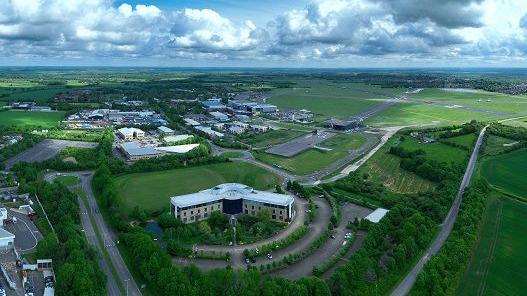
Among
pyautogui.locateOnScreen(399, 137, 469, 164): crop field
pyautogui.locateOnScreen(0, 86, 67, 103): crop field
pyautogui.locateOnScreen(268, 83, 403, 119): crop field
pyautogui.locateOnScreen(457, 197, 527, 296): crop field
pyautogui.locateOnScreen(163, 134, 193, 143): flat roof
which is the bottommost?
pyautogui.locateOnScreen(268, 83, 403, 119): crop field

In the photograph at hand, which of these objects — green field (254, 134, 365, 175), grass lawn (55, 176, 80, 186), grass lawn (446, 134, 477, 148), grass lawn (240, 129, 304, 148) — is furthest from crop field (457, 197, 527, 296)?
grass lawn (55, 176, 80, 186)

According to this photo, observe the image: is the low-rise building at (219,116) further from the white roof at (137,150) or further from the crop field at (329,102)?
the white roof at (137,150)

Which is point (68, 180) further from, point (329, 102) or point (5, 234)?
point (329, 102)

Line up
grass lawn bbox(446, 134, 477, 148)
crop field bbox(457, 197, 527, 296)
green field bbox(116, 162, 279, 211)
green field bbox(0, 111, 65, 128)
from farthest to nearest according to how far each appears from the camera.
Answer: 1. green field bbox(0, 111, 65, 128)
2. grass lawn bbox(446, 134, 477, 148)
3. green field bbox(116, 162, 279, 211)
4. crop field bbox(457, 197, 527, 296)

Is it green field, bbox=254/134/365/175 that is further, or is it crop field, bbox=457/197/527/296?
green field, bbox=254/134/365/175

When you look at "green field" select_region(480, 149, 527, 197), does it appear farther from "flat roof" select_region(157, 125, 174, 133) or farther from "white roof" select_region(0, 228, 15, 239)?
"flat roof" select_region(157, 125, 174, 133)

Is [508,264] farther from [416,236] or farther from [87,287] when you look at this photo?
[87,287]

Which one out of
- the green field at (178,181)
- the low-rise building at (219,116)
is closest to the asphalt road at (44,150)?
the green field at (178,181)

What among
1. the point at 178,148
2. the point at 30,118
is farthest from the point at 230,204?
the point at 30,118
